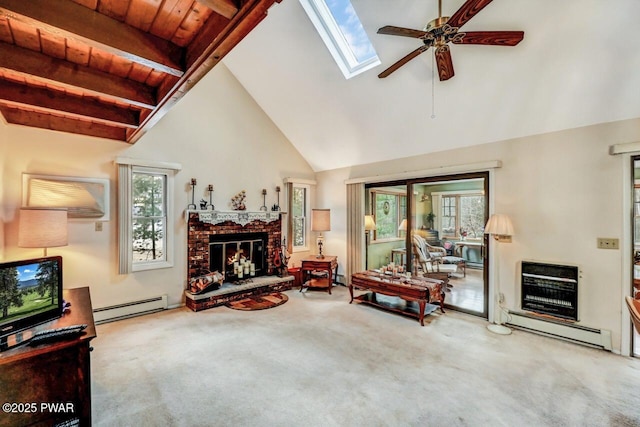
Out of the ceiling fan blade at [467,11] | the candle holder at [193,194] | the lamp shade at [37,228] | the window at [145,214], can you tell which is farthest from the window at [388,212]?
the lamp shade at [37,228]

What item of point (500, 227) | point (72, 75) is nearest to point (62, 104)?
point (72, 75)

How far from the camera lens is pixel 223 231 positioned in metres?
4.84

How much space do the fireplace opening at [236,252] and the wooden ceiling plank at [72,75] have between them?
2.75m

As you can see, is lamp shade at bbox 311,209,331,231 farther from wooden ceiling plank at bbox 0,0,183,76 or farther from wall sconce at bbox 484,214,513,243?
wooden ceiling plank at bbox 0,0,183,76

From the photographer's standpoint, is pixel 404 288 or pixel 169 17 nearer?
pixel 169 17

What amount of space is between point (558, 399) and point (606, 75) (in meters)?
3.03

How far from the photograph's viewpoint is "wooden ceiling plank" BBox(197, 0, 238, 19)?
4.19ft

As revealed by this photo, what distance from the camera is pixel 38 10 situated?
4.63 feet

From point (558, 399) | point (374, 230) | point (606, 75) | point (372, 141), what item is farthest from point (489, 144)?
point (558, 399)

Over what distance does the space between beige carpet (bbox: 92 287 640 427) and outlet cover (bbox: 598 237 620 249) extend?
1.14m

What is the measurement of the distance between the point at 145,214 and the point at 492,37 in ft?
15.5

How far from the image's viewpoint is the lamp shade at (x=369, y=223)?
546cm

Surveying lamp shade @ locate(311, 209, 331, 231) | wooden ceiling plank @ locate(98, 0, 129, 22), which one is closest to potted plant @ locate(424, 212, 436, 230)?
lamp shade @ locate(311, 209, 331, 231)

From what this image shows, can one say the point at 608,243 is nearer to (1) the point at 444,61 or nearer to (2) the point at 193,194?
(1) the point at 444,61
